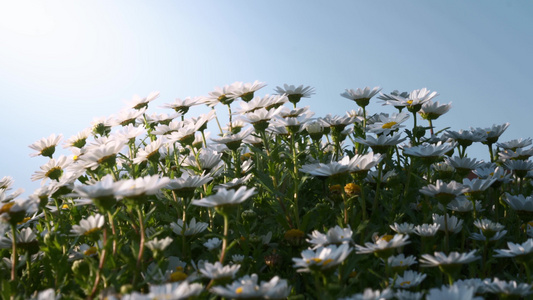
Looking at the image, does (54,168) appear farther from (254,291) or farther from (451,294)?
(451,294)

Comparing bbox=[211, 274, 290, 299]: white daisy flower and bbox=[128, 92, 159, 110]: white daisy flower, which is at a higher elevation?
bbox=[128, 92, 159, 110]: white daisy flower

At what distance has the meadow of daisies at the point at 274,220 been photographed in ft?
6.44

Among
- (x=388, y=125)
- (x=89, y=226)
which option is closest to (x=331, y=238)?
(x=89, y=226)

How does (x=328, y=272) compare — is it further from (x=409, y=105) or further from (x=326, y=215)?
(x=409, y=105)

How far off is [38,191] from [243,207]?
117 centimetres

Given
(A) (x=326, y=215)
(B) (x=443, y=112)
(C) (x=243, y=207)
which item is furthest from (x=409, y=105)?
(C) (x=243, y=207)

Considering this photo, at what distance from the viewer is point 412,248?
3035 millimetres

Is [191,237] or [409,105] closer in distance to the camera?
[191,237]

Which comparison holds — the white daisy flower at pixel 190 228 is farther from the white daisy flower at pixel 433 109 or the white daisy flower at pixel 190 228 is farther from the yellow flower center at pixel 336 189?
the white daisy flower at pixel 433 109

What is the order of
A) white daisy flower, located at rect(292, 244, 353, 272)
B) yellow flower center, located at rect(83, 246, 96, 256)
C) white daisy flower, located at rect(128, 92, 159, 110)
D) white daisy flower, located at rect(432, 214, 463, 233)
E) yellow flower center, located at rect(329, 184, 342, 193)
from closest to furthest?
white daisy flower, located at rect(292, 244, 353, 272) < yellow flower center, located at rect(83, 246, 96, 256) < white daisy flower, located at rect(432, 214, 463, 233) < yellow flower center, located at rect(329, 184, 342, 193) < white daisy flower, located at rect(128, 92, 159, 110)

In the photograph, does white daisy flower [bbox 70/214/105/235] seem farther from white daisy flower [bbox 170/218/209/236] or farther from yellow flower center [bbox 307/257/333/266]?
yellow flower center [bbox 307/257/333/266]

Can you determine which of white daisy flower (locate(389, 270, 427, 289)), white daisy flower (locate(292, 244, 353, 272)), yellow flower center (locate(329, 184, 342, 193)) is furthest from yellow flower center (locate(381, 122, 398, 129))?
white daisy flower (locate(292, 244, 353, 272))

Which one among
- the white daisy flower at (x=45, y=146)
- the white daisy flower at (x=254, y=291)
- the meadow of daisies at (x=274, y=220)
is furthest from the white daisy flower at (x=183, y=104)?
the white daisy flower at (x=254, y=291)

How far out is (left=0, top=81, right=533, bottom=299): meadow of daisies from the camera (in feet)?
6.44
